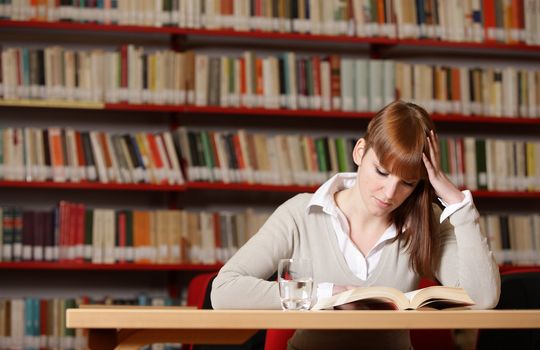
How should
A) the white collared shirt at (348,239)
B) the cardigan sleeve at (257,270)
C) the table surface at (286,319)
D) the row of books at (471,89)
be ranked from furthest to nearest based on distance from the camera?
the row of books at (471,89) < the white collared shirt at (348,239) < the cardigan sleeve at (257,270) < the table surface at (286,319)

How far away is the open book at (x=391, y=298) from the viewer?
1631mm

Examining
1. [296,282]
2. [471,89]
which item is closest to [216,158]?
[471,89]

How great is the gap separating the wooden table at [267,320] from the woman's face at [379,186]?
0.54m

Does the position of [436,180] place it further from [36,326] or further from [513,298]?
[36,326]

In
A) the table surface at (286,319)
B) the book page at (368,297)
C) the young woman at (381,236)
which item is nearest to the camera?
the table surface at (286,319)

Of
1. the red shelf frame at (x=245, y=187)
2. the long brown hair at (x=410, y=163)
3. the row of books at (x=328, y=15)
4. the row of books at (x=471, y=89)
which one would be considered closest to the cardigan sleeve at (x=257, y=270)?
the long brown hair at (x=410, y=163)

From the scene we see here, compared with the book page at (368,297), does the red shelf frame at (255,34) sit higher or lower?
higher

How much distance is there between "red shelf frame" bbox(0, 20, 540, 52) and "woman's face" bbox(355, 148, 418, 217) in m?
2.25

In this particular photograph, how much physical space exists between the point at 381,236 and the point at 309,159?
213 cm

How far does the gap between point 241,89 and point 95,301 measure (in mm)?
1225

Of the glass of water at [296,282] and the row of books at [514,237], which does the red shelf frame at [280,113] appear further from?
the glass of water at [296,282]

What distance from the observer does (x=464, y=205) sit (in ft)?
6.41

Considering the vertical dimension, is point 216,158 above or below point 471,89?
below

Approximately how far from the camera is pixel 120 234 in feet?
13.4
